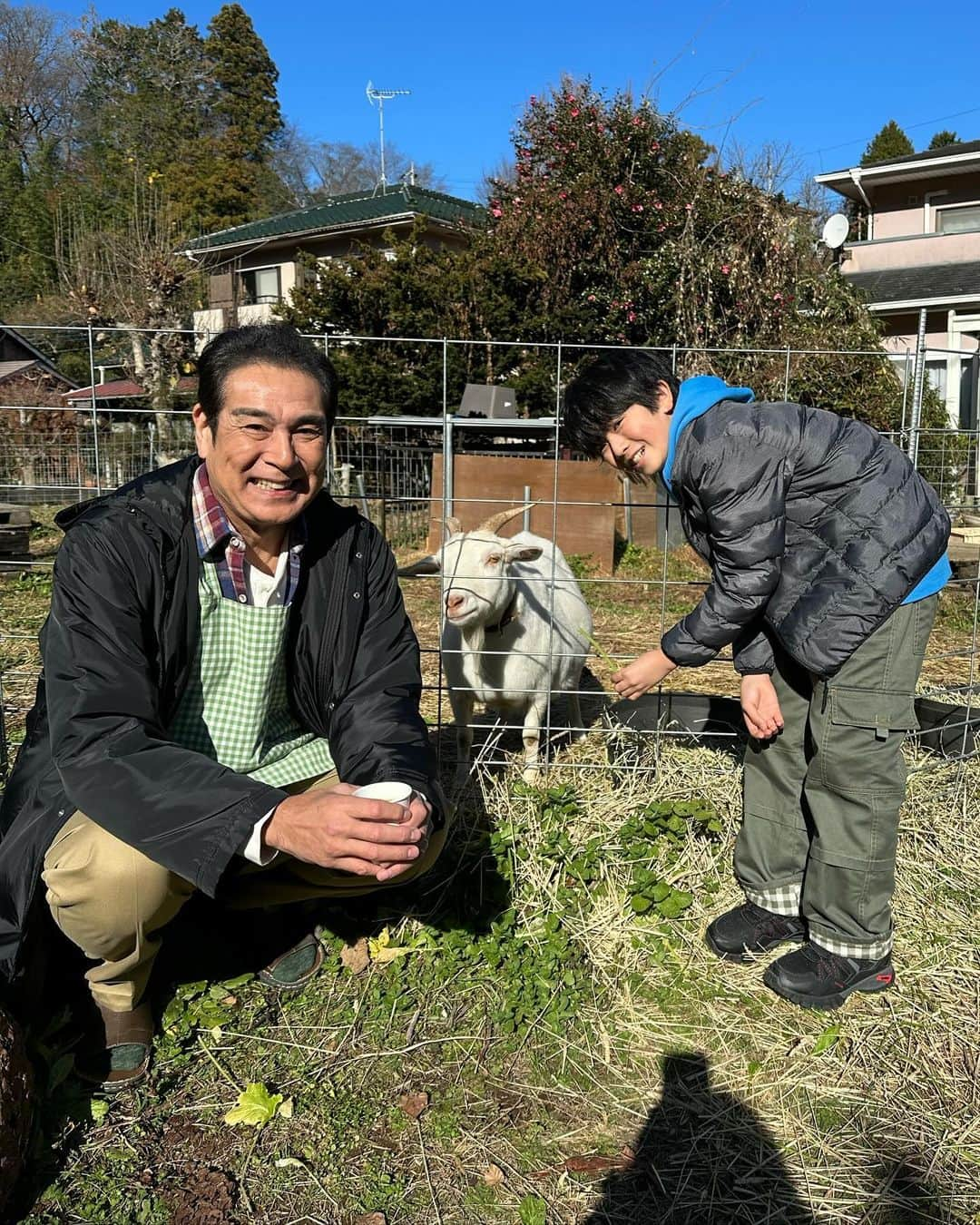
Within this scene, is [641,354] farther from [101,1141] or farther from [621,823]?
[101,1141]

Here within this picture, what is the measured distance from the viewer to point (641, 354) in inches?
105

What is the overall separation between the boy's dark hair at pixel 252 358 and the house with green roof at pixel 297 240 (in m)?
16.5

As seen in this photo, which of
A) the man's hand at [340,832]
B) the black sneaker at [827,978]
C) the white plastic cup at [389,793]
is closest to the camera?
the man's hand at [340,832]

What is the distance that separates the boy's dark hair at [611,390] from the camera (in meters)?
2.62

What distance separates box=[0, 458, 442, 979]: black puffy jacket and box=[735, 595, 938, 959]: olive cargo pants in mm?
1204

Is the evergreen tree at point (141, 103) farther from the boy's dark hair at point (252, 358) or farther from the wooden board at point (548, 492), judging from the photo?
the boy's dark hair at point (252, 358)

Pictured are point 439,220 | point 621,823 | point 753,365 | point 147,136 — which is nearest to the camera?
point 621,823

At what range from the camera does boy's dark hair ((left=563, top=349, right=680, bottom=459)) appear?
262 centimetres

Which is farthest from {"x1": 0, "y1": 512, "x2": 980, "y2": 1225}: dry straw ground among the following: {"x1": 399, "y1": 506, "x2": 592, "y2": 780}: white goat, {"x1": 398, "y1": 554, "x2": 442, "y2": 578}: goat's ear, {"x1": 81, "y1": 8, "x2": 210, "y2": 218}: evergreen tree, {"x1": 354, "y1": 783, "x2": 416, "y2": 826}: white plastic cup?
{"x1": 81, "y1": 8, "x2": 210, "y2": 218}: evergreen tree

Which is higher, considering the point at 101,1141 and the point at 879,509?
the point at 879,509

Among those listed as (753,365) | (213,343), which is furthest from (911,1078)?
(753,365)

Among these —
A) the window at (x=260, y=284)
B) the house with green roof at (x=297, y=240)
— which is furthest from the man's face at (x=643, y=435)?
the window at (x=260, y=284)

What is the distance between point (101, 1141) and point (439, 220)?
1953 cm

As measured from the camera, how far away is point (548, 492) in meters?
10.7
